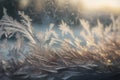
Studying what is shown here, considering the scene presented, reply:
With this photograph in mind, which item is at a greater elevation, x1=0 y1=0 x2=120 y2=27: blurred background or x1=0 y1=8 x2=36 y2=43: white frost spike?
x1=0 y1=0 x2=120 y2=27: blurred background

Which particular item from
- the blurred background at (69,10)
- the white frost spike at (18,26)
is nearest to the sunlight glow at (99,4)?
the blurred background at (69,10)

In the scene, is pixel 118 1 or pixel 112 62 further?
pixel 118 1

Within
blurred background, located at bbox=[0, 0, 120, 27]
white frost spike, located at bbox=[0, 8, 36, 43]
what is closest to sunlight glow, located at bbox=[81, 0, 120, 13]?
blurred background, located at bbox=[0, 0, 120, 27]

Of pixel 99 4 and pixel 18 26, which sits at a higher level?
pixel 99 4

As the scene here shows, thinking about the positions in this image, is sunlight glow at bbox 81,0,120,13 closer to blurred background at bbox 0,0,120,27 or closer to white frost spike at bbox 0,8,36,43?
blurred background at bbox 0,0,120,27

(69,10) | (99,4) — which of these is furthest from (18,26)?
(99,4)

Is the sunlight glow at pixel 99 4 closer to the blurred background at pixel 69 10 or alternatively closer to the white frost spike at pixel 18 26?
the blurred background at pixel 69 10

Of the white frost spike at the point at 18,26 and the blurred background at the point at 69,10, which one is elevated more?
the blurred background at the point at 69,10

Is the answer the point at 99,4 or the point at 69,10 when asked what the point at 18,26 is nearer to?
the point at 69,10

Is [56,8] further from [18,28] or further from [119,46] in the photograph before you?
[119,46]

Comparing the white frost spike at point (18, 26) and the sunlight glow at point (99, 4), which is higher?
the sunlight glow at point (99, 4)

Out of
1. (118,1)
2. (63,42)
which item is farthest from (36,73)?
(118,1)
